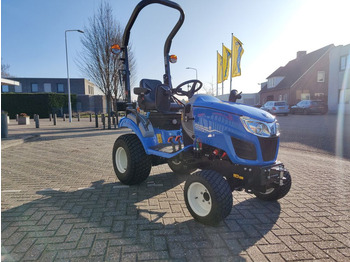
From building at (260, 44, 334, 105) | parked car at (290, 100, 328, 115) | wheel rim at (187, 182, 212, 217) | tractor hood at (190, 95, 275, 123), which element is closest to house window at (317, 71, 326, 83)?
building at (260, 44, 334, 105)

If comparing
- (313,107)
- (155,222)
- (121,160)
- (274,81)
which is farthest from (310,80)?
(155,222)

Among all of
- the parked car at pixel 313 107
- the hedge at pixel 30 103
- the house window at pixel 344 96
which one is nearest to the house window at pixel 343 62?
the house window at pixel 344 96

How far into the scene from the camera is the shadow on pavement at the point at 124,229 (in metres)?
2.09

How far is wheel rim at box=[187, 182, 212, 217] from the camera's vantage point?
2.64 metres

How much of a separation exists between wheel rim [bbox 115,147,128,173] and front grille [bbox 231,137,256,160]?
222 cm

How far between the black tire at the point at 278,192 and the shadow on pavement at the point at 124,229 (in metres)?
0.08

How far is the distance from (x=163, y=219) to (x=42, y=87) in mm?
46623

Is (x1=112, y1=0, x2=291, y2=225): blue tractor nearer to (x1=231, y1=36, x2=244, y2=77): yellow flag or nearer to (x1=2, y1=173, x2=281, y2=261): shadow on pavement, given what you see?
(x1=2, y1=173, x2=281, y2=261): shadow on pavement

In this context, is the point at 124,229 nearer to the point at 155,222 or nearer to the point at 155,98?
the point at 155,222

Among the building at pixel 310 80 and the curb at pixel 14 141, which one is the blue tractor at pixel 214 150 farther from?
the building at pixel 310 80

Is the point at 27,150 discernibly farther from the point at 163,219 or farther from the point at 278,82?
the point at 278,82

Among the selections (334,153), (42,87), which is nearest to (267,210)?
(334,153)

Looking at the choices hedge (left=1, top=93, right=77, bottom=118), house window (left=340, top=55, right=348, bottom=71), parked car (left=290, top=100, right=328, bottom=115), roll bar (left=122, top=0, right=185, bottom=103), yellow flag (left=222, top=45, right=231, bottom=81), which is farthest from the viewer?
hedge (left=1, top=93, right=77, bottom=118)

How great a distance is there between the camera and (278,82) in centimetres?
3300
